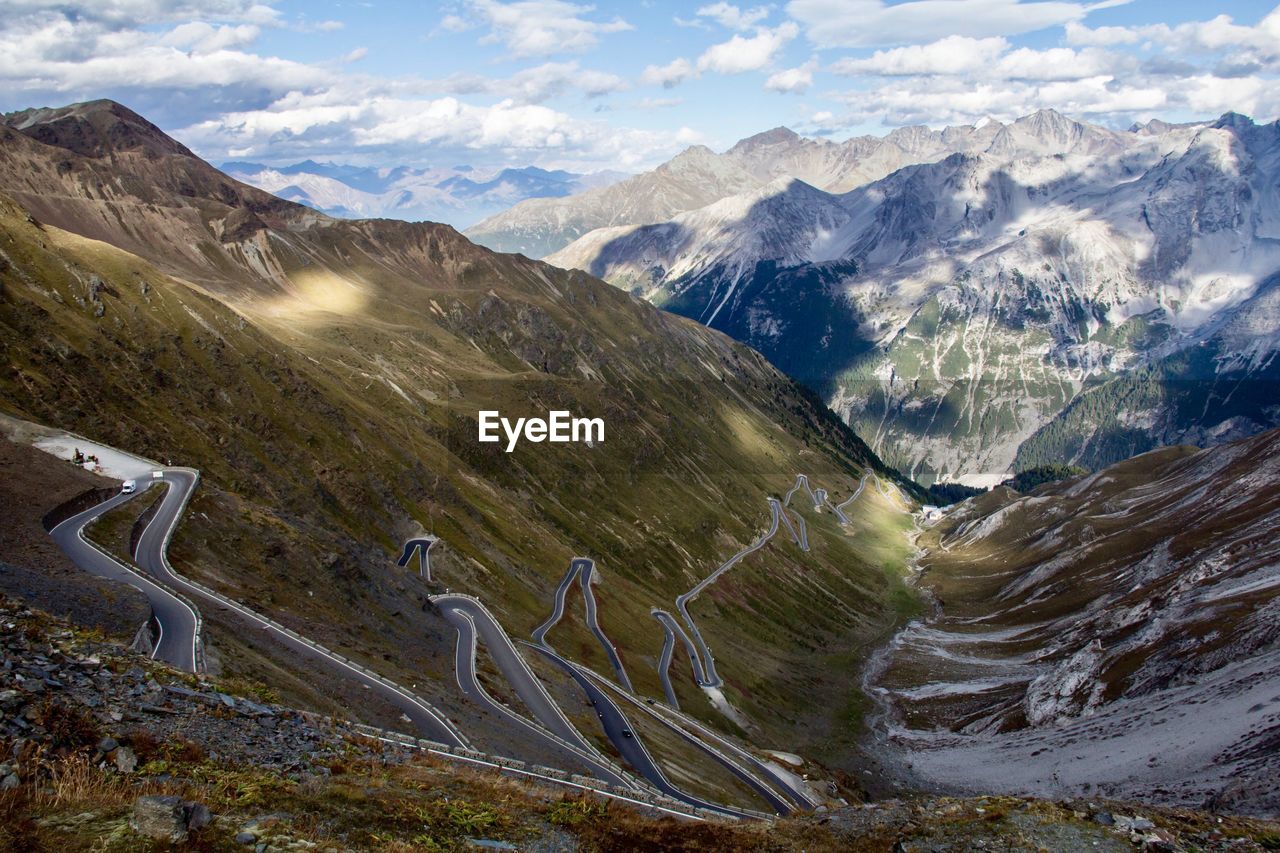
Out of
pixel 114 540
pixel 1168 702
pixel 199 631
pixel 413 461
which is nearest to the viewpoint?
pixel 199 631

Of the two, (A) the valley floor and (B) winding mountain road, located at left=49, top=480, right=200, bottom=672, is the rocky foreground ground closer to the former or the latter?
(B) winding mountain road, located at left=49, top=480, right=200, bottom=672

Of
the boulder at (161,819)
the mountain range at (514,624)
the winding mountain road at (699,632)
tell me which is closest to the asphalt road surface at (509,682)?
the mountain range at (514,624)

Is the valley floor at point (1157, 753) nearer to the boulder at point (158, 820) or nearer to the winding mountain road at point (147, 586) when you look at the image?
the boulder at point (158, 820)

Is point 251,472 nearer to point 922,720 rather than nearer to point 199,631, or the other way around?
point 199,631

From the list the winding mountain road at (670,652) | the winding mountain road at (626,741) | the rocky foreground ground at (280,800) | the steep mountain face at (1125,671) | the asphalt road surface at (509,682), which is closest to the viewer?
the rocky foreground ground at (280,800)

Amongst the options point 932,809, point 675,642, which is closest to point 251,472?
point 675,642

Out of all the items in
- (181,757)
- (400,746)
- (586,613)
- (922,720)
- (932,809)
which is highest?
(181,757)

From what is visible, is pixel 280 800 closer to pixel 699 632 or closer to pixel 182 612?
pixel 182 612
